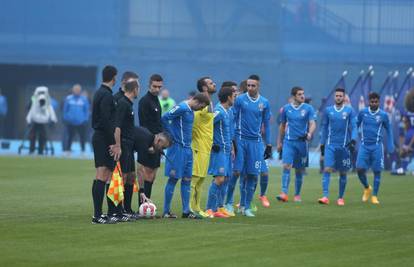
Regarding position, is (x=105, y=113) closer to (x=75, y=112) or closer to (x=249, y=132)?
(x=249, y=132)

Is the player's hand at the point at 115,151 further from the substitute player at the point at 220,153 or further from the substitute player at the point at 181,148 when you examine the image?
the substitute player at the point at 220,153

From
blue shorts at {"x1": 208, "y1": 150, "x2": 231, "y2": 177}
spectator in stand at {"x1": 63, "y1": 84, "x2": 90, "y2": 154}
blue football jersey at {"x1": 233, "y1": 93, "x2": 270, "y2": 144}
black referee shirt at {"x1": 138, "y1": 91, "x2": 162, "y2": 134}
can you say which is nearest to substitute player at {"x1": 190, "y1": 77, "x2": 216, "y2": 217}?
blue shorts at {"x1": 208, "y1": 150, "x2": 231, "y2": 177}

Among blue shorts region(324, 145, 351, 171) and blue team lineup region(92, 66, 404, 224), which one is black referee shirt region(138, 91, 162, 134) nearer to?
blue team lineup region(92, 66, 404, 224)

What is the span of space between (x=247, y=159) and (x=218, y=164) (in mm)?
1113

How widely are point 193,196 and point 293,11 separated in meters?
28.8

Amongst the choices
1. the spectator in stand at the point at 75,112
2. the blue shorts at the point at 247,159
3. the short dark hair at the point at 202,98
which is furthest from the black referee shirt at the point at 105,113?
the spectator in stand at the point at 75,112

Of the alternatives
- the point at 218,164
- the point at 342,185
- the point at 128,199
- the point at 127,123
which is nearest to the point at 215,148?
the point at 218,164

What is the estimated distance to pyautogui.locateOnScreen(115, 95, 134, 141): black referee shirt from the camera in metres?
16.5

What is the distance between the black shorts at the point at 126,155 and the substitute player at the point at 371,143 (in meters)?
6.91

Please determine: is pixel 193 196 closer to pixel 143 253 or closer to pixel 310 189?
pixel 143 253

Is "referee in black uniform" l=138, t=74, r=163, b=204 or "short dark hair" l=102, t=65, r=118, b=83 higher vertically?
"short dark hair" l=102, t=65, r=118, b=83

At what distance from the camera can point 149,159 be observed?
17.3m

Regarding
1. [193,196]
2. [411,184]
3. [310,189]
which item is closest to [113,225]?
[193,196]

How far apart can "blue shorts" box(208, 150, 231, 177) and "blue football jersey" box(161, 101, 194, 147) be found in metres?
0.82
